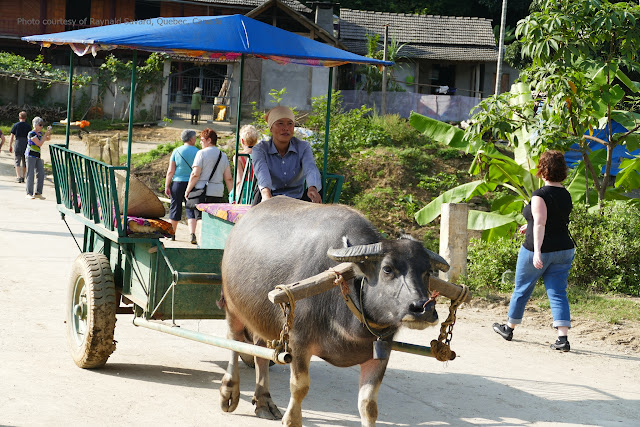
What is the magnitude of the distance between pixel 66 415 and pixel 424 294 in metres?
2.47

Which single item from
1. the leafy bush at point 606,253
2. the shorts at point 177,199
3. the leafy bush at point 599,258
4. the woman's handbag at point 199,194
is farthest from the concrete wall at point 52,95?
the leafy bush at point 606,253

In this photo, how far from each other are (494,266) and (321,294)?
6.16 m

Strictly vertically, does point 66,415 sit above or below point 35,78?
below

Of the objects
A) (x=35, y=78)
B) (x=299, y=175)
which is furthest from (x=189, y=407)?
(x=35, y=78)

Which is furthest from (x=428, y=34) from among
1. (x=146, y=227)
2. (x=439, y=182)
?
(x=146, y=227)

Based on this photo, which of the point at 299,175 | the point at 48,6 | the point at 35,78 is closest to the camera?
the point at 299,175

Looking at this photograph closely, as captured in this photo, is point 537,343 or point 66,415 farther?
point 537,343

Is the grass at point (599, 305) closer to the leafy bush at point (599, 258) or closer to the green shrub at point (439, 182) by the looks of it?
the leafy bush at point (599, 258)

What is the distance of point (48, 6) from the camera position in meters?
33.7

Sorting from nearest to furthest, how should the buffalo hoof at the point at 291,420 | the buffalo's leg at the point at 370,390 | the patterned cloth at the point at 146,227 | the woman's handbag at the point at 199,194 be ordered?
the buffalo's leg at the point at 370,390, the buffalo hoof at the point at 291,420, the patterned cloth at the point at 146,227, the woman's handbag at the point at 199,194

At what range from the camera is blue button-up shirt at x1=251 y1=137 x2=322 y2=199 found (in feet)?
19.7

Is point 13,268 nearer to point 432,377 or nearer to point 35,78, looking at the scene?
point 432,377

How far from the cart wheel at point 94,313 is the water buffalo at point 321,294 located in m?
1.01

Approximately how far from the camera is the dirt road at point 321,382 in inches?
200
